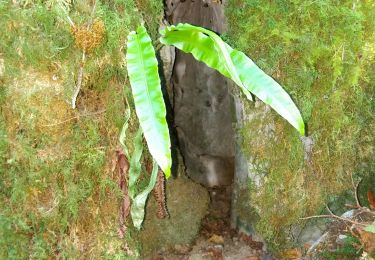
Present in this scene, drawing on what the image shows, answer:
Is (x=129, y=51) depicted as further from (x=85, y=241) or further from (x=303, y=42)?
(x=303, y=42)

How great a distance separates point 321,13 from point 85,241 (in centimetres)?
183

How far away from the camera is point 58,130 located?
1.94 meters

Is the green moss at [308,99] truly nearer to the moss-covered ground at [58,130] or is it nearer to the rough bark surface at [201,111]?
the rough bark surface at [201,111]

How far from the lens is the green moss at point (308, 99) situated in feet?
8.09

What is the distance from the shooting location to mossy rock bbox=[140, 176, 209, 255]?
2.90 meters

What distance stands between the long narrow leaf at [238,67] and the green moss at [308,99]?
2.91 ft

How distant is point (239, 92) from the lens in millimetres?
2758

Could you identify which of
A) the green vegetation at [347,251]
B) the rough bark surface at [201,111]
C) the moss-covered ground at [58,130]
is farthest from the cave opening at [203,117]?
the moss-covered ground at [58,130]

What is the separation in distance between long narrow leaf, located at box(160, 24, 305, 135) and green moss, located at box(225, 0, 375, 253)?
89 cm

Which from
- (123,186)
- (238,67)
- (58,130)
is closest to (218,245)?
(123,186)

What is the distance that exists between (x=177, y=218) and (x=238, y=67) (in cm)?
173

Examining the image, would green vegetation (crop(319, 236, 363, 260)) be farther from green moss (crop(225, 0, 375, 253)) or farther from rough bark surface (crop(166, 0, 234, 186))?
rough bark surface (crop(166, 0, 234, 186))

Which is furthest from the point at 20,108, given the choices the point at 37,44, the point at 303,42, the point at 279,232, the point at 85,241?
the point at 279,232

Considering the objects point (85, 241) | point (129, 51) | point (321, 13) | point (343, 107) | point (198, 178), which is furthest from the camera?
point (198, 178)
